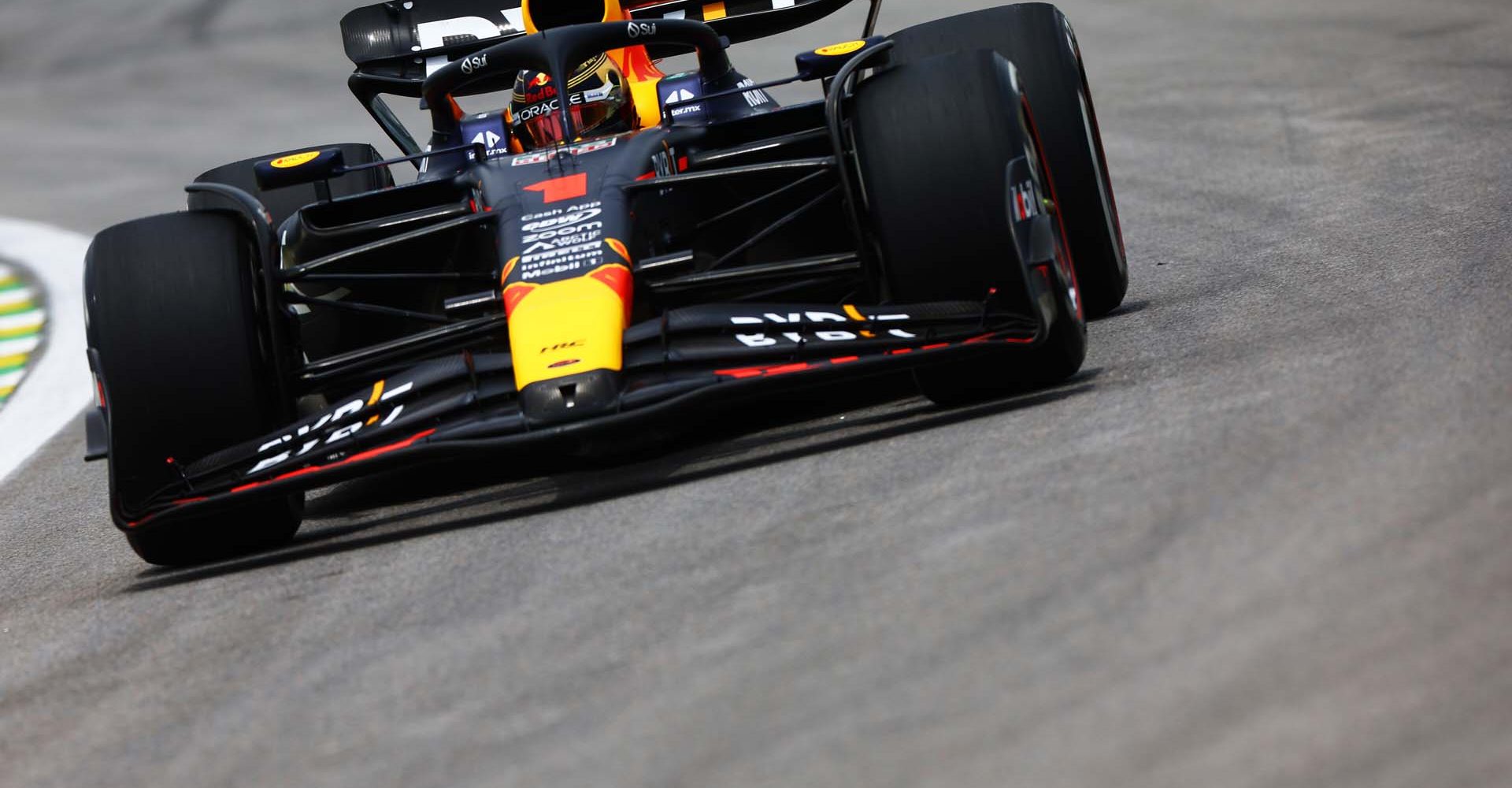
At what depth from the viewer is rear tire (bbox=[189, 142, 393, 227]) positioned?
8.32m

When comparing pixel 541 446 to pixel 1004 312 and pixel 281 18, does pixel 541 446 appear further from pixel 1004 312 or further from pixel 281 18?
pixel 281 18

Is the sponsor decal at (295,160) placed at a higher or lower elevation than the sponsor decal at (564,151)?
higher

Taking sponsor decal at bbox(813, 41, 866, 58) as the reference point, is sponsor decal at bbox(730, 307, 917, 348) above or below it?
below

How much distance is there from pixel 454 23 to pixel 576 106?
1.71 metres

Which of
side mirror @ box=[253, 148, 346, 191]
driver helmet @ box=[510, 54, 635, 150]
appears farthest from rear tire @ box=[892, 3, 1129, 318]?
side mirror @ box=[253, 148, 346, 191]

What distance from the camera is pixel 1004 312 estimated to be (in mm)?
5148

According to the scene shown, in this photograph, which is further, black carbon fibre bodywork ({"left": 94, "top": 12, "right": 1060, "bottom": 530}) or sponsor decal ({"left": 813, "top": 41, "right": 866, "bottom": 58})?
sponsor decal ({"left": 813, "top": 41, "right": 866, "bottom": 58})

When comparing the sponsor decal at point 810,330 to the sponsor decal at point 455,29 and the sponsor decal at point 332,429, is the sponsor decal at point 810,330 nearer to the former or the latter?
the sponsor decal at point 332,429

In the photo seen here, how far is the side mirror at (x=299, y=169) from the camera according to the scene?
6.31 m

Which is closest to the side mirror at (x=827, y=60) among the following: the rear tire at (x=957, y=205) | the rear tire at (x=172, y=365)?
the rear tire at (x=957, y=205)

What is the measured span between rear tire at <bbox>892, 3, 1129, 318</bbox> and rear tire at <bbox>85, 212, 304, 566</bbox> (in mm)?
2623

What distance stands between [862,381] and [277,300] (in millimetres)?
1972

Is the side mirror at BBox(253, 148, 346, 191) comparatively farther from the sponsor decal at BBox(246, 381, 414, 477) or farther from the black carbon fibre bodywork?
the sponsor decal at BBox(246, 381, 414, 477)

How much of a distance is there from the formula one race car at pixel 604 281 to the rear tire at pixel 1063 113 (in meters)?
0.01
